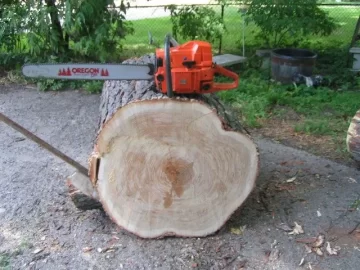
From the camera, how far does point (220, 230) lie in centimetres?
291

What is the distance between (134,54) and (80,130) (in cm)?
331

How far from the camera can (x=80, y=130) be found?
4789mm

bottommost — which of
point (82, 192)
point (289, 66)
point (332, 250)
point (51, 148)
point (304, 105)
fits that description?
point (332, 250)

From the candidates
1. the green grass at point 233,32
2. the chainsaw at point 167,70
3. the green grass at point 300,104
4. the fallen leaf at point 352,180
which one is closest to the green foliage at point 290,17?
the green grass at point 300,104

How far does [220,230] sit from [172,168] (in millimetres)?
558

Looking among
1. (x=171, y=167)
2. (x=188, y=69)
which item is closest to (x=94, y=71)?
(x=188, y=69)

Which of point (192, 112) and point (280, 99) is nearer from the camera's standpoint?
point (192, 112)

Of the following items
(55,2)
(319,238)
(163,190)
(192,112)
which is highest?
(55,2)

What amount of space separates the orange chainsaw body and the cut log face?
0.16 m

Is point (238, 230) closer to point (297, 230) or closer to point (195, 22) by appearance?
point (297, 230)

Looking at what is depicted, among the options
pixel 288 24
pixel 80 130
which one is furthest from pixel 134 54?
pixel 80 130

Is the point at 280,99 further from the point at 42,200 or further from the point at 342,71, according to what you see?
the point at 42,200

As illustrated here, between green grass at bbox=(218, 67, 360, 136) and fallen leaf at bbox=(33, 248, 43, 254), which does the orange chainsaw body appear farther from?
green grass at bbox=(218, 67, 360, 136)

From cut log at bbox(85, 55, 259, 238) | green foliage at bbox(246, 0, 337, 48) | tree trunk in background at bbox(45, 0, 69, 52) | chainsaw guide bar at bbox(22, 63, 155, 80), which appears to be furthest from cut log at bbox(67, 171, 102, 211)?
green foliage at bbox(246, 0, 337, 48)
